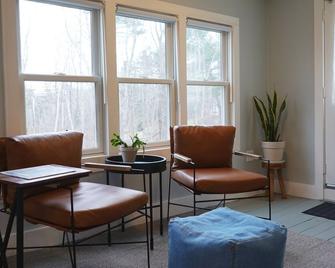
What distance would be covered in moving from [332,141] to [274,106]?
0.71 meters

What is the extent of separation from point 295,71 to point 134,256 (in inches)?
109

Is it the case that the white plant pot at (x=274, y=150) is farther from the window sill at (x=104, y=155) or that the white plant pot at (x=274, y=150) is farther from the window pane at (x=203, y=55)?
the window sill at (x=104, y=155)

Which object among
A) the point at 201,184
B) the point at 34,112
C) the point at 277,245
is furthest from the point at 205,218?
the point at 34,112

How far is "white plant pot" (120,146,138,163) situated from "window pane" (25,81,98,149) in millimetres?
355

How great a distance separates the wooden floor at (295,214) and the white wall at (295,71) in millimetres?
379

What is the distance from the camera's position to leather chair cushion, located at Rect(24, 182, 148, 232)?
197cm

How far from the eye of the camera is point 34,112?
2.81 metres

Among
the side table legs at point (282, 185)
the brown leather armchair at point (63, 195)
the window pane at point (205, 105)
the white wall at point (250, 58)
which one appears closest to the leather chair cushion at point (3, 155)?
the brown leather armchair at point (63, 195)

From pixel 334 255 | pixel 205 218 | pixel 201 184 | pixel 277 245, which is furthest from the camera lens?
pixel 201 184

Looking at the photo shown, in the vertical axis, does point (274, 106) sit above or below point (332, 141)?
above

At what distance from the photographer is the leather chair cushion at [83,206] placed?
197 cm

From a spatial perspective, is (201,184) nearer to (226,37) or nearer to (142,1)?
(142,1)

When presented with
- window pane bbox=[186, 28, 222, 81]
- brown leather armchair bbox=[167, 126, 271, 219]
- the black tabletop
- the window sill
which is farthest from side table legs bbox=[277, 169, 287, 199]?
the black tabletop

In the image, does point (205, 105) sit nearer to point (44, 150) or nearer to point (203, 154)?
point (203, 154)
